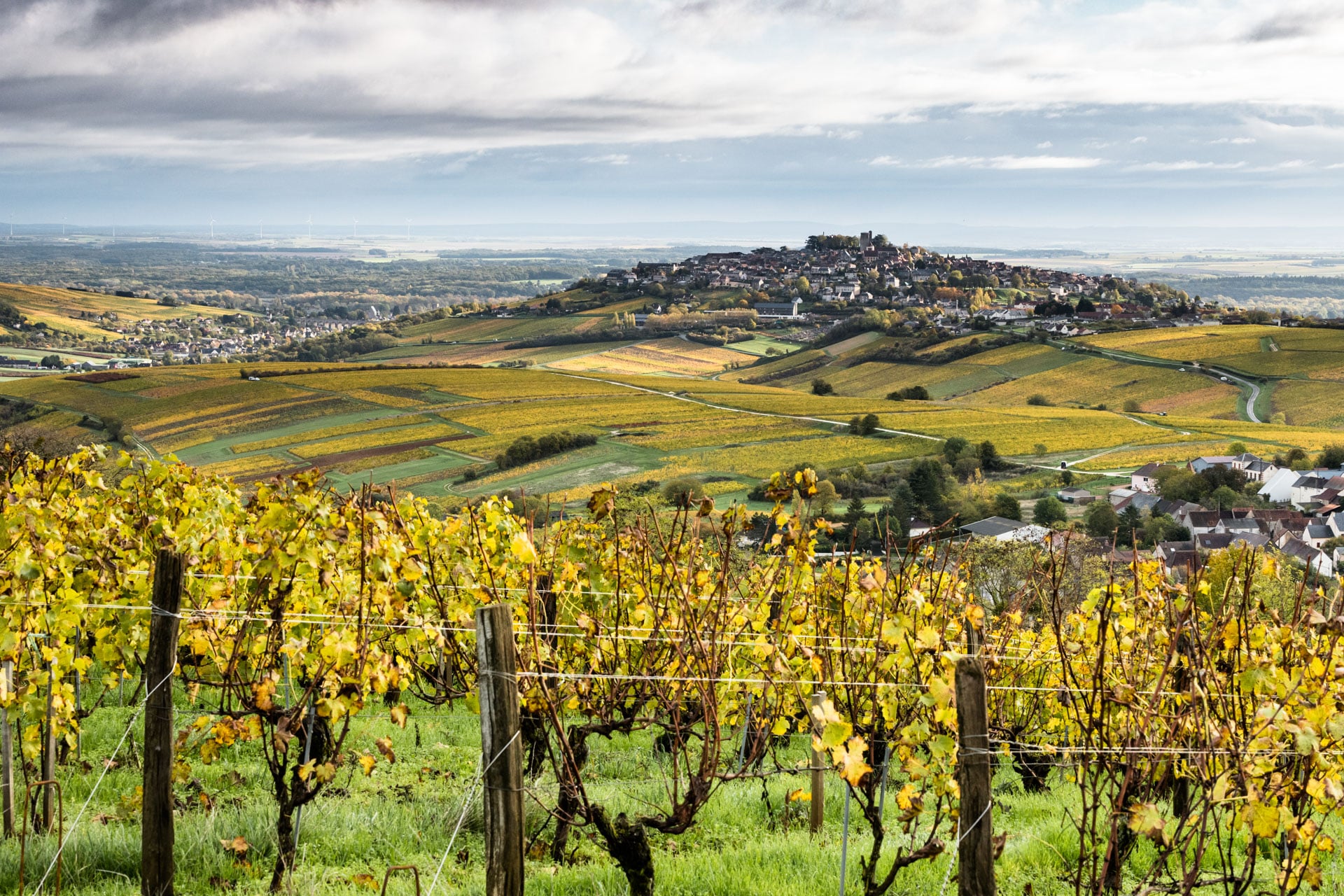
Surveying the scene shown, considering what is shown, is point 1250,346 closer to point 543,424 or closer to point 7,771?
point 543,424

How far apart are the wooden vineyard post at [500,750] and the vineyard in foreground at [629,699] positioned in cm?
16

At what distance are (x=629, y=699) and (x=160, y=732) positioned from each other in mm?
3202

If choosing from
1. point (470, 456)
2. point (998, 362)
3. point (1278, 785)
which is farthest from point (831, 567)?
point (998, 362)

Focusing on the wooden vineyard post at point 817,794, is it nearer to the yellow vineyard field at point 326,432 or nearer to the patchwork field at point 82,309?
the yellow vineyard field at point 326,432

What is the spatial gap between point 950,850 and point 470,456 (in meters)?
53.3

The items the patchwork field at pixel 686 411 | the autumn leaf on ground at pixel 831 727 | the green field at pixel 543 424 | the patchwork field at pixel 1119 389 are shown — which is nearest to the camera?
the autumn leaf on ground at pixel 831 727

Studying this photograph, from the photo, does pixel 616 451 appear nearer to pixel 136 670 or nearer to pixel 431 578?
pixel 136 670

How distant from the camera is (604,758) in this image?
28.1 feet

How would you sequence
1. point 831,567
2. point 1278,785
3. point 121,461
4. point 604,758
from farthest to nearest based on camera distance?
point 604,758 < point 831,567 < point 121,461 < point 1278,785

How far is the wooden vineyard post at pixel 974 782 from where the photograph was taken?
384 centimetres

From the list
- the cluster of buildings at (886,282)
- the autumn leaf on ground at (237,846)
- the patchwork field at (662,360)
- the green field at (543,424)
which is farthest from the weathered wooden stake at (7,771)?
the cluster of buildings at (886,282)

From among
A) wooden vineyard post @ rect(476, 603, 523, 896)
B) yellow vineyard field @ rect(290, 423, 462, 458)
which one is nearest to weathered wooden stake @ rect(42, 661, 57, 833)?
wooden vineyard post @ rect(476, 603, 523, 896)

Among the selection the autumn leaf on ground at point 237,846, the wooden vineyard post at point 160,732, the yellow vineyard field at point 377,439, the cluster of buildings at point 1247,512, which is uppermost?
the wooden vineyard post at point 160,732

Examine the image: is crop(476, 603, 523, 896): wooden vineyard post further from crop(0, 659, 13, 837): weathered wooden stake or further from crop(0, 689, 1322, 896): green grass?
crop(0, 659, 13, 837): weathered wooden stake
